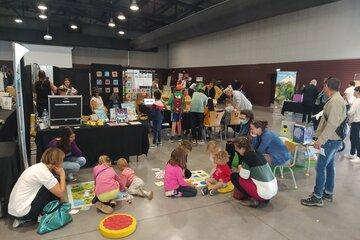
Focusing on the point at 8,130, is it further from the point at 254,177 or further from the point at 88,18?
the point at 88,18

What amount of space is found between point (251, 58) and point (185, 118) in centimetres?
848

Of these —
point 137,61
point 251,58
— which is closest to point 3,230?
point 251,58

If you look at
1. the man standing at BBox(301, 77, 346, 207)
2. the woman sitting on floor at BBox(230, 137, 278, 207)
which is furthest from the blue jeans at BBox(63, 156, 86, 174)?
the man standing at BBox(301, 77, 346, 207)

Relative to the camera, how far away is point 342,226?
2.95 meters

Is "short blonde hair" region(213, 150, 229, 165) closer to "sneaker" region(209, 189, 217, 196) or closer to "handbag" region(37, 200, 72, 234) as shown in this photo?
"sneaker" region(209, 189, 217, 196)

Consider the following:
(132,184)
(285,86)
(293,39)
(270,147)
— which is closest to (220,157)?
(270,147)

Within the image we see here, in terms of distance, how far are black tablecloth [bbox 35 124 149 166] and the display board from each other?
3.78 metres

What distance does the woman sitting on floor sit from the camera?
3.16 metres

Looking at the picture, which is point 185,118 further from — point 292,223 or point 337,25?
point 337,25

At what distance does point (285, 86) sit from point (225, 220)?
9488mm

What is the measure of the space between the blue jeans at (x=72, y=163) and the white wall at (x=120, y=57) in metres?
16.3

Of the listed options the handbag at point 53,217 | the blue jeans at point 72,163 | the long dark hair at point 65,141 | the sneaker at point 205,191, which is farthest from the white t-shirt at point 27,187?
the sneaker at point 205,191

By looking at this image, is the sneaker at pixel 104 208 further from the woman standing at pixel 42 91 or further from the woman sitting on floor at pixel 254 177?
the woman standing at pixel 42 91

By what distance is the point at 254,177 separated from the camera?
320 cm
